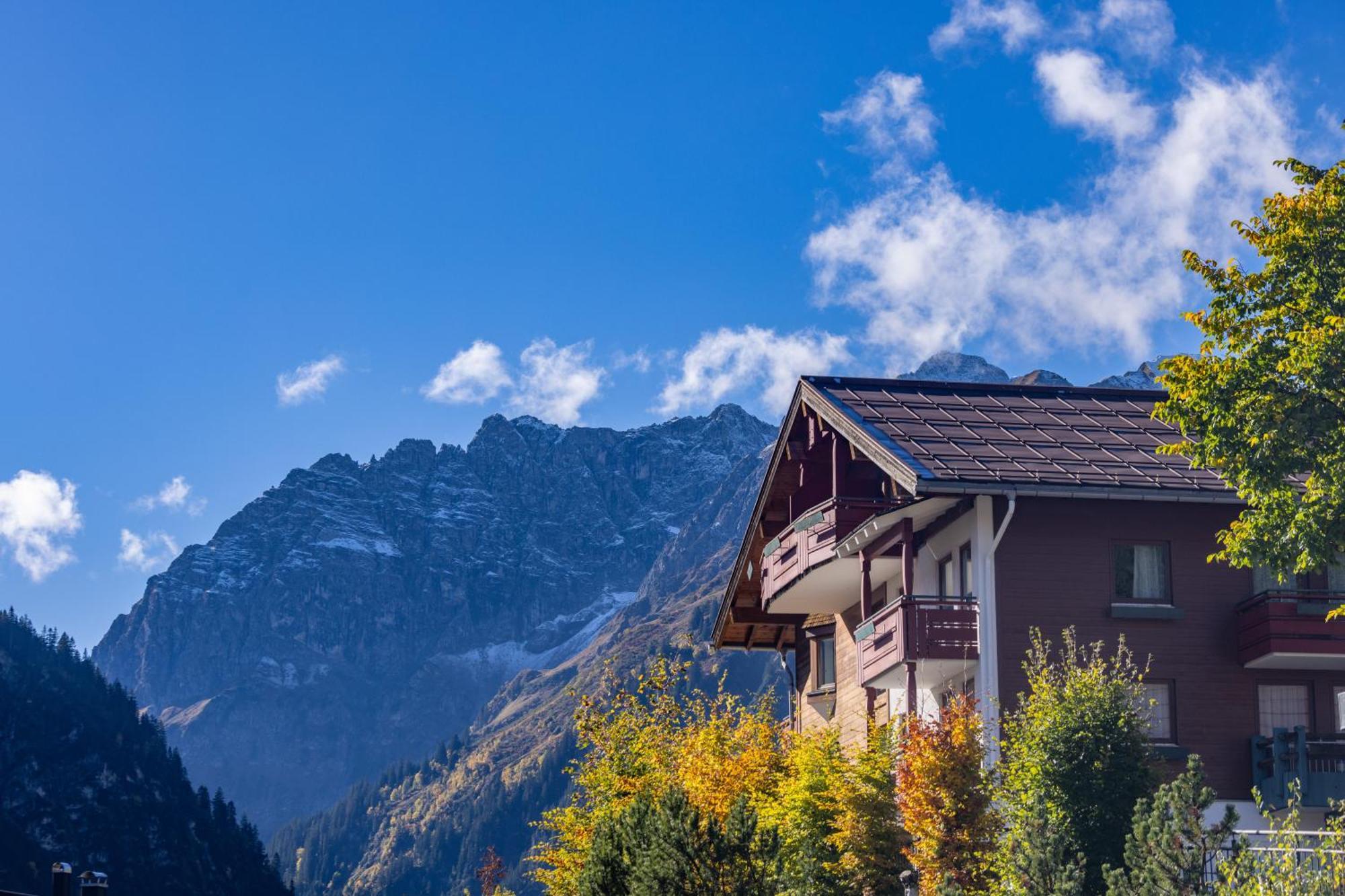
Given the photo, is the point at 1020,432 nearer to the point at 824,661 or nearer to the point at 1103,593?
Answer: the point at 1103,593

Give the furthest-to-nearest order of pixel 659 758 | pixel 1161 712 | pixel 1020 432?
pixel 659 758, pixel 1020 432, pixel 1161 712

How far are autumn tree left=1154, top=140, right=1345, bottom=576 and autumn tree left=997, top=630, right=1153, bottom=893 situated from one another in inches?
159

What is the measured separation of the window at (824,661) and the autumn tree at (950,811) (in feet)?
69.5

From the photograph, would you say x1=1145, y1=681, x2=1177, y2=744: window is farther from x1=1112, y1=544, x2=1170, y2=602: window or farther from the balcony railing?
x1=1112, y1=544, x2=1170, y2=602: window

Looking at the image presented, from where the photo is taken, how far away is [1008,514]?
38781mm

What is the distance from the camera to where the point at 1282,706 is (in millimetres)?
40188

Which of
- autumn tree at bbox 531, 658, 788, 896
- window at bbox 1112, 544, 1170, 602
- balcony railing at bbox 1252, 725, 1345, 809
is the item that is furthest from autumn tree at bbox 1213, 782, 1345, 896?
window at bbox 1112, 544, 1170, 602

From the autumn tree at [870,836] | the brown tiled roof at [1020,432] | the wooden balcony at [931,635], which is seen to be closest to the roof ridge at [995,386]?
the brown tiled roof at [1020,432]

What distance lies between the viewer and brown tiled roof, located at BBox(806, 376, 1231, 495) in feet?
130

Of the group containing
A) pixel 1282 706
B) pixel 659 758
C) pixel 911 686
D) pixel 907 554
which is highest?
pixel 907 554

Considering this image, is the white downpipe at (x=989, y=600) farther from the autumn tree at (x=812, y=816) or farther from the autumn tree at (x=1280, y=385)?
the autumn tree at (x=1280, y=385)

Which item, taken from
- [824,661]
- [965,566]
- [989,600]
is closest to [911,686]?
→ [989,600]

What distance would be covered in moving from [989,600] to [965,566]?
88.4 inches

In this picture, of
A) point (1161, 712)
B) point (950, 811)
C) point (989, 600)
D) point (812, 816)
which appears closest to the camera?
point (950, 811)
